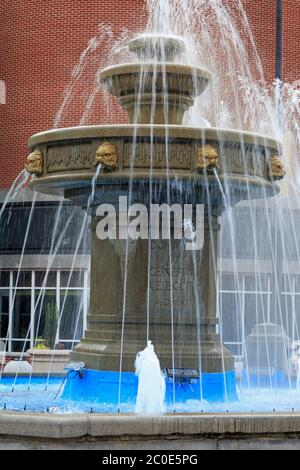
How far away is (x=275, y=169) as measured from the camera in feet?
38.0

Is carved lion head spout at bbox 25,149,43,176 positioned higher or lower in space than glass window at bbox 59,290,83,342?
lower

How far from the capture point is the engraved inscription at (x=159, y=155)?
10.8 metres

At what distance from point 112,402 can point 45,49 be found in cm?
2165

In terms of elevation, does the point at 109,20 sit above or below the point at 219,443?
above

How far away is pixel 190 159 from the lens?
35.6 ft

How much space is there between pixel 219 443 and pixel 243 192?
4082 millimetres

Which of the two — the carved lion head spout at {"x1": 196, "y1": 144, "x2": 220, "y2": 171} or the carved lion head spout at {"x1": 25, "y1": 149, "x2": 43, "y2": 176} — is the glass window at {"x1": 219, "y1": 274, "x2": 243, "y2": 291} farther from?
the carved lion head spout at {"x1": 196, "y1": 144, "x2": 220, "y2": 171}

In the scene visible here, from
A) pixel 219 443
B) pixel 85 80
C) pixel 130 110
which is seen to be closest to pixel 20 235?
pixel 85 80

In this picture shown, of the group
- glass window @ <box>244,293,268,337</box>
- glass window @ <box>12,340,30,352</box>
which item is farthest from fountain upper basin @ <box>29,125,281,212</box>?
glass window @ <box>12,340,30,352</box>

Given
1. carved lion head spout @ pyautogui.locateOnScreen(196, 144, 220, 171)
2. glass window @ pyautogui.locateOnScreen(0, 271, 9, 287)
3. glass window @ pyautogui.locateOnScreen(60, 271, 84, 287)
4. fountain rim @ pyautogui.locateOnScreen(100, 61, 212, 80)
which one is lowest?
carved lion head spout @ pyautogui.locateOnScreen(196, 144, 220, 171)

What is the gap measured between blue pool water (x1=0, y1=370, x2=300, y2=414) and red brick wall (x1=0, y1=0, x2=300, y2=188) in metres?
18.9

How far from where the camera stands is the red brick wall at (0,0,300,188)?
30688 millimetres

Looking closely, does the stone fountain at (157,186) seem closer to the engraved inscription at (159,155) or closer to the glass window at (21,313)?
the engraved inscription at (159,155)
